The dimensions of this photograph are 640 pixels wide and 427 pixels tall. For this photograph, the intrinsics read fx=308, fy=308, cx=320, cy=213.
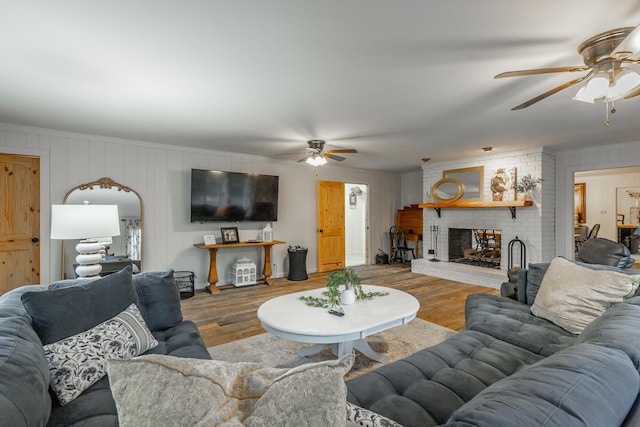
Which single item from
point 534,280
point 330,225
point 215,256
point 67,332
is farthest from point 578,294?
point 330,225

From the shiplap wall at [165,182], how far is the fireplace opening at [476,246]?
261cm

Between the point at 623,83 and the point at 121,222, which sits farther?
the point at 121,222

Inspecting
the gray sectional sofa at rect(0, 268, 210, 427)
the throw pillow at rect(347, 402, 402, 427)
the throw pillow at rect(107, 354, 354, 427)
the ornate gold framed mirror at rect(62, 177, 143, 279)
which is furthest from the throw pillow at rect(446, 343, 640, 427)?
the ornate gold framed mirror at rect(62, 177, 143, 279)

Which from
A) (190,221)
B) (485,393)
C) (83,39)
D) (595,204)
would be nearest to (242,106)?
(83,39)

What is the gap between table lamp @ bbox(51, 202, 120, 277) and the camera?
8.25ft

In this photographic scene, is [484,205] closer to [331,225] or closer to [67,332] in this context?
[331,225]

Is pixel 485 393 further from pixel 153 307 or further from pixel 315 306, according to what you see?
pixel 153 307

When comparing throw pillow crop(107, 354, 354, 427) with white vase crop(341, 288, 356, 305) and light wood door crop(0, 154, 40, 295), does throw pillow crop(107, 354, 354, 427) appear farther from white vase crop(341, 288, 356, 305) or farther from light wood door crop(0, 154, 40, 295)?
light wood door crop(0, 154, 40, 295)

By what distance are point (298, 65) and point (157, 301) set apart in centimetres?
196

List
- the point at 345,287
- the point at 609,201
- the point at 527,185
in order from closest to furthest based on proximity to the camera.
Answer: the point at 345,287
the point at 527,185
the point at 609,201

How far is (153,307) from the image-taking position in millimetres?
2158

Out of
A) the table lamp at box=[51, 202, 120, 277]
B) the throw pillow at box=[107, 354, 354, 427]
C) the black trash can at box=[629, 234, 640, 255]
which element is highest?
the table lamp at box=[51, 202, 120, 277]

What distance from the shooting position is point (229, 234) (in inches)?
206

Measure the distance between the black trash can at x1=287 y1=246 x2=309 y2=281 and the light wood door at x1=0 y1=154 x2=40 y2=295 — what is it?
11.6 feet
